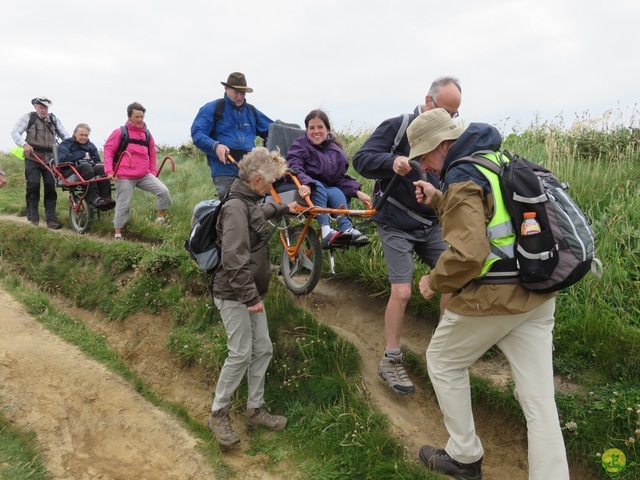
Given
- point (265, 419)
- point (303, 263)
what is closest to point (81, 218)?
point (303, 263)

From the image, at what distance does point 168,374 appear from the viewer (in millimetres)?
5816

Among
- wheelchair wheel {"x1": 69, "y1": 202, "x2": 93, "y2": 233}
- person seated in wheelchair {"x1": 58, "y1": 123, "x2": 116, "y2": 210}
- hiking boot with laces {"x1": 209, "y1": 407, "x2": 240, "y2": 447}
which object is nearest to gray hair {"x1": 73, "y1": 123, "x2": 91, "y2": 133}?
person seated in wheelchair {"x1": 58, "y1": 123, "x2": 116, "y2": 210}

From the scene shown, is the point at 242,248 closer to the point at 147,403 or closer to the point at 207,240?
the point at 207,240

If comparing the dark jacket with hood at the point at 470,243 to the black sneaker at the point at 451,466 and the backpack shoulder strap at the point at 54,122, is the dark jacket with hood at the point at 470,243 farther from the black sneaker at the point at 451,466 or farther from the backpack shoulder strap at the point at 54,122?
the backpack shoulder strap at the point at 54,122

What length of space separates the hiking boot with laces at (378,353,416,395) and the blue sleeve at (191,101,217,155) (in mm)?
3481

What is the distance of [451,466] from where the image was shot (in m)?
3.52

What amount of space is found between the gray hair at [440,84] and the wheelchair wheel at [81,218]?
25.5 ft

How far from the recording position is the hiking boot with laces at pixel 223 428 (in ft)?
14.4

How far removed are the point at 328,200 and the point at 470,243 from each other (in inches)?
110

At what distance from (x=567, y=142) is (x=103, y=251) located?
24.6 feet

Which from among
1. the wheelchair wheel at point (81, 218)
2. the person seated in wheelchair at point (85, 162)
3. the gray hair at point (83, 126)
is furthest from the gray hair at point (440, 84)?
the gray hair at point (83, 126)

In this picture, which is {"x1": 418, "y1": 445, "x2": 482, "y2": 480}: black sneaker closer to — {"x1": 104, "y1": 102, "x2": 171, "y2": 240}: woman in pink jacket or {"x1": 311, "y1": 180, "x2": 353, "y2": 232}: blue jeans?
{"x1": 311, "y1": 180, "x2": 353, "y2": 232}: blue jeans

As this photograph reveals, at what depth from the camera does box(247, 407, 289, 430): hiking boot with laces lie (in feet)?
14.9

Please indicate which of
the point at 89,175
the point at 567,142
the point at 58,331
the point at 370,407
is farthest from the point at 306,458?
the point at 89,175
